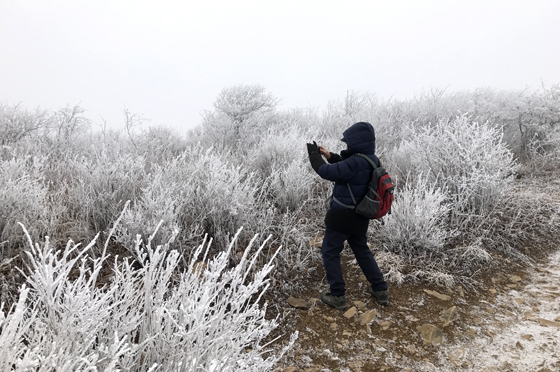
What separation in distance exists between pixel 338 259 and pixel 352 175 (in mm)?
736

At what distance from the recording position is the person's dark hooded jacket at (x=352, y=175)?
2.70 metres

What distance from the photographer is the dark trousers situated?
9.36ft

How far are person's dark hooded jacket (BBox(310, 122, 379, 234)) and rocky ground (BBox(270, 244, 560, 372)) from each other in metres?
0.76

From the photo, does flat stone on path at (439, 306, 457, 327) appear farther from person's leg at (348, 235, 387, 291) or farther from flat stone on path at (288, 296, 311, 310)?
flat stone on path at (288, 296, 311, 310)

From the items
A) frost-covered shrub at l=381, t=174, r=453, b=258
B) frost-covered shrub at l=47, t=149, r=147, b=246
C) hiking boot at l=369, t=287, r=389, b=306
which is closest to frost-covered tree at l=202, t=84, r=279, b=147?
frost-covered shrub at l=47, t=149, r=147, b=246

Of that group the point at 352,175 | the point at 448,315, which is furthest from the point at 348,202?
the point at 448,315

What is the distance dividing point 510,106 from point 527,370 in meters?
10.5

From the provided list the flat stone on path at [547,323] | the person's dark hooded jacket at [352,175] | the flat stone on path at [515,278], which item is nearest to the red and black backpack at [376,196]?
the person's dark hooded jacket at [352,175]

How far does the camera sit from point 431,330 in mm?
2674

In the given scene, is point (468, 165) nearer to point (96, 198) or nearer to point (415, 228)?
point (415, 228)

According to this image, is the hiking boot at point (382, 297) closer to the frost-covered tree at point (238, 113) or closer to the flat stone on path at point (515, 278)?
the flat stone on path at point (515, 278)

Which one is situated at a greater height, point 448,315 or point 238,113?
point 238,113

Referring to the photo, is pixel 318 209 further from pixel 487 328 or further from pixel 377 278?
pixel 487 328

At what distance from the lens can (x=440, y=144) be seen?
526cm
